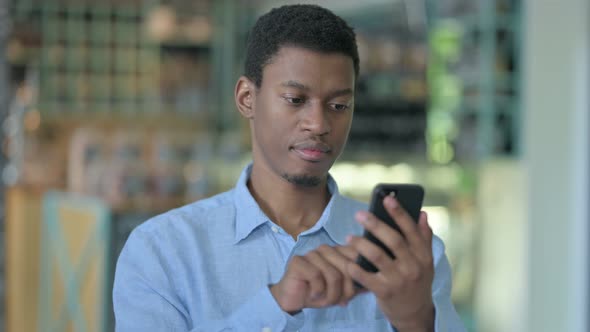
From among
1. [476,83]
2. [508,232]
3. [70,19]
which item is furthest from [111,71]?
[508,232]

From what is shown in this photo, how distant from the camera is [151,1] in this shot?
747 centimetres

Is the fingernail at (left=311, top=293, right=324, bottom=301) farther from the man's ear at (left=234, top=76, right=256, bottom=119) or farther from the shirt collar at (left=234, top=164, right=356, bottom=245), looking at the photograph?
the man's ear at (left=234, top=76, right=256, bottom=119)

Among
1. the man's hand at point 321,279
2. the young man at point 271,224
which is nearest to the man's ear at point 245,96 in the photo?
the young man at point 271,224

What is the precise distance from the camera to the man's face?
112cm

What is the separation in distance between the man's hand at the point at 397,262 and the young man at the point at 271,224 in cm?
10

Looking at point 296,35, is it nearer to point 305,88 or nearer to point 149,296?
point 305,88

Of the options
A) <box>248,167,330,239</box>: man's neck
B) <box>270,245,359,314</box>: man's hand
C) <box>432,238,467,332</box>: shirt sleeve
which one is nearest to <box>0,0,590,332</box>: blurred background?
<box>248,167,330,239</box>: man's neck

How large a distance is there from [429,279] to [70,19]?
6823 millimetres

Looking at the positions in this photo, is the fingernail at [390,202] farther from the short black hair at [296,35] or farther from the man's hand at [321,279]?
the short black hair at [296,35]

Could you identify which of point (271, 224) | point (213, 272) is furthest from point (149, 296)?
point (271, 224)

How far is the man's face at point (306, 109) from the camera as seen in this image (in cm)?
112

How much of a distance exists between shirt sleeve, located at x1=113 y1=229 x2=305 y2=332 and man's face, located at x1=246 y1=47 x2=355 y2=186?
0.21 meters

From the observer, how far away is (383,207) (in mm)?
946

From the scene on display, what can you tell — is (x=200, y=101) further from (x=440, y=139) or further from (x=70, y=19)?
(x=440, y=139)
